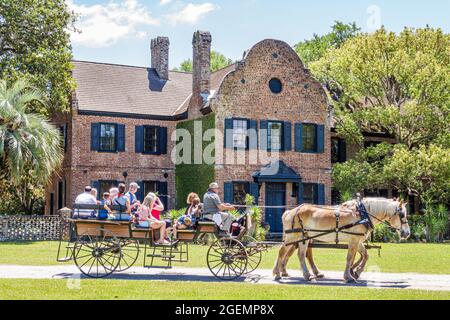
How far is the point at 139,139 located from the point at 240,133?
5.05 meters

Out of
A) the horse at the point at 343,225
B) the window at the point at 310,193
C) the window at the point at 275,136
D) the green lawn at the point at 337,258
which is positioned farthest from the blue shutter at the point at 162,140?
the horse at the point at 343,225

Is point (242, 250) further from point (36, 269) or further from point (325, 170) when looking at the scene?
point (325, 170)

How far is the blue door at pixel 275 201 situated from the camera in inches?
1176

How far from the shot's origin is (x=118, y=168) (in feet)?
101

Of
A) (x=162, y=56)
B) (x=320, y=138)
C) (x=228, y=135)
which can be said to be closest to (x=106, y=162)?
(x=228, y=135)

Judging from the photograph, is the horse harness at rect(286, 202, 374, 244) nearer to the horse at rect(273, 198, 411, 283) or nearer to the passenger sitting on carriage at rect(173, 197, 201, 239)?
the horse at rect(273, 198, 411, 283)

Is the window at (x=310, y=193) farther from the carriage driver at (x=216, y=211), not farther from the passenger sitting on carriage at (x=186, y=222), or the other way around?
the carriage driver at (x=216, y=211)

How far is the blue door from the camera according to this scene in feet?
98.0

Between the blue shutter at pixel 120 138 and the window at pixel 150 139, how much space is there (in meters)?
1.16

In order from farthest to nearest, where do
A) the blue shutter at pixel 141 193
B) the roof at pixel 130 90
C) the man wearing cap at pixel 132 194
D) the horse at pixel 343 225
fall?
1. the roof at pixel 130 90
2. the blue shutter at pixel 141 193
3. the man wearing cap at pixel 132 194
4. the horse at pixel 343 225

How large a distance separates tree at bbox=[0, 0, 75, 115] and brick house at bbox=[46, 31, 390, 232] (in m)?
1.75

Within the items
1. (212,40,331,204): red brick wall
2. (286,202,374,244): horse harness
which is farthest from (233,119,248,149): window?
(286,202,374,244): horse harness

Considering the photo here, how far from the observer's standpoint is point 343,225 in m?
13.4

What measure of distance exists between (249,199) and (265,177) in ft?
9.81
